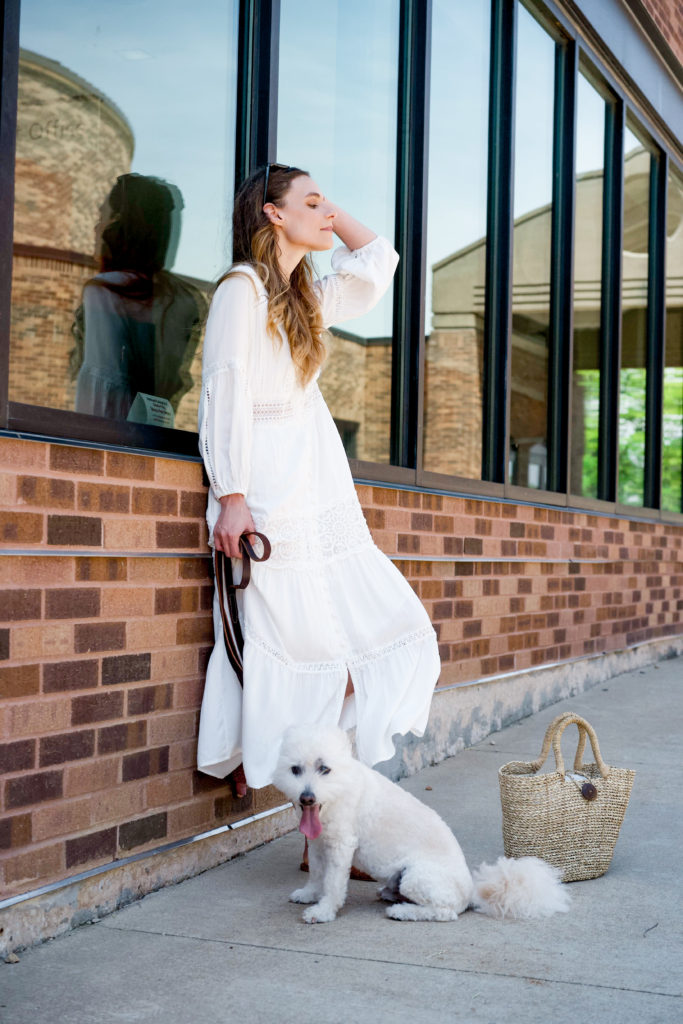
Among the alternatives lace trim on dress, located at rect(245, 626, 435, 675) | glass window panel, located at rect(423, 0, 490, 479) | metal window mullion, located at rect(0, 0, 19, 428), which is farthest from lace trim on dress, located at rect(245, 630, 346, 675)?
glass window panel, located at rect(423, 0, 490, 479)

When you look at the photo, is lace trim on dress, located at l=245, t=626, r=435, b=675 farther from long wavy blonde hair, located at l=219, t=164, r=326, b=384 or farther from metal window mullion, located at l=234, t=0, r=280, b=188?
metal window mullion, located at l=234, t=0, r=280, b=188

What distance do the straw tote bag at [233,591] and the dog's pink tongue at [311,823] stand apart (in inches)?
21.9

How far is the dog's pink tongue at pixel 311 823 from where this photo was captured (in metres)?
2.97

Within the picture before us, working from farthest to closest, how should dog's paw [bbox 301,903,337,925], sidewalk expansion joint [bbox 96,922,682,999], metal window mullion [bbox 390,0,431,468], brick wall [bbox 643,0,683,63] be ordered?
brick wall [bbox 643,0,683,63], metal window mullion [bbox 390,0,431,468], dog's paw [bbox 301,903,337,925], sidewalk expansion joint [bbox 96,922,682,999]

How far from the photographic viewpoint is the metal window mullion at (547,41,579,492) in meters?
7.32

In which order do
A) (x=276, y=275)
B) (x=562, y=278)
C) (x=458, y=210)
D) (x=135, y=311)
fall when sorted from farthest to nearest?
(x=562, y=278) < (x=458, y=210) < (x=135, y=311) < (x=276, y=275)

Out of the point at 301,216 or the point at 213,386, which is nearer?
the point at 213,386

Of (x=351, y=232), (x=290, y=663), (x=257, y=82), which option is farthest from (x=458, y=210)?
(x=290, y=663)

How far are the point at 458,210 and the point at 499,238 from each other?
67 cm

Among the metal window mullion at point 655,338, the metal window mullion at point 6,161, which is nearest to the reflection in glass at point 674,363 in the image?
the metal window mullion at point 655,338

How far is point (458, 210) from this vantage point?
23.1 ft

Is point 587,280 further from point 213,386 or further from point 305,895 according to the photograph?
point 305,895

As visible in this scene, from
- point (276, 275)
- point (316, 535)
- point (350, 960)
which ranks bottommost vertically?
point (350, 960)

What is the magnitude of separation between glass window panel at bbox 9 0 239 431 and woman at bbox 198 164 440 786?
2.59ft
